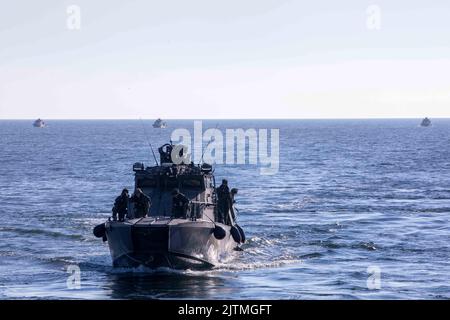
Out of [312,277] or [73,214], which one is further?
[73,214]

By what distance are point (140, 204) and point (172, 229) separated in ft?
8.15

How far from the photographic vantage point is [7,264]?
32812mm

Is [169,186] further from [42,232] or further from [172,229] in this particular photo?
[42,232]

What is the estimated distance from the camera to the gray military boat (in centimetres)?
2914

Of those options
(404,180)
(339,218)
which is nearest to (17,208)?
(339,218)

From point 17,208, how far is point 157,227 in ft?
77.8

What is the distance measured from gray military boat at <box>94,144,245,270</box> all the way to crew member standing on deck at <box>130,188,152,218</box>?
263mm

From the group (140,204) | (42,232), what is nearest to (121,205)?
(140,204)

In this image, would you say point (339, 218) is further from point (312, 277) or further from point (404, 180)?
point (404, 180)

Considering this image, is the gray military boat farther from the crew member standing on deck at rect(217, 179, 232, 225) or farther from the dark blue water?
the dark blue water

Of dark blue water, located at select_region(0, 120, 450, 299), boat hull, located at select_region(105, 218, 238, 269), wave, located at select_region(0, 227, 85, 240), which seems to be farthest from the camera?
wave, located at select_region(0, 227, 85, 240)

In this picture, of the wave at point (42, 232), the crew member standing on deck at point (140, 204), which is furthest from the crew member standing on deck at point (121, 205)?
the wave at point (42, 232)

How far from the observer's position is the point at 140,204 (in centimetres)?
3094

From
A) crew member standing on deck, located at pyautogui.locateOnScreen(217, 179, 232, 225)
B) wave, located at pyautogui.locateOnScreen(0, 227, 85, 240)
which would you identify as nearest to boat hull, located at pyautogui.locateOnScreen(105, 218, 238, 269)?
crew member standing on deck, located at pyautogui.locateOnScreen(217, 179, 232, 225)
